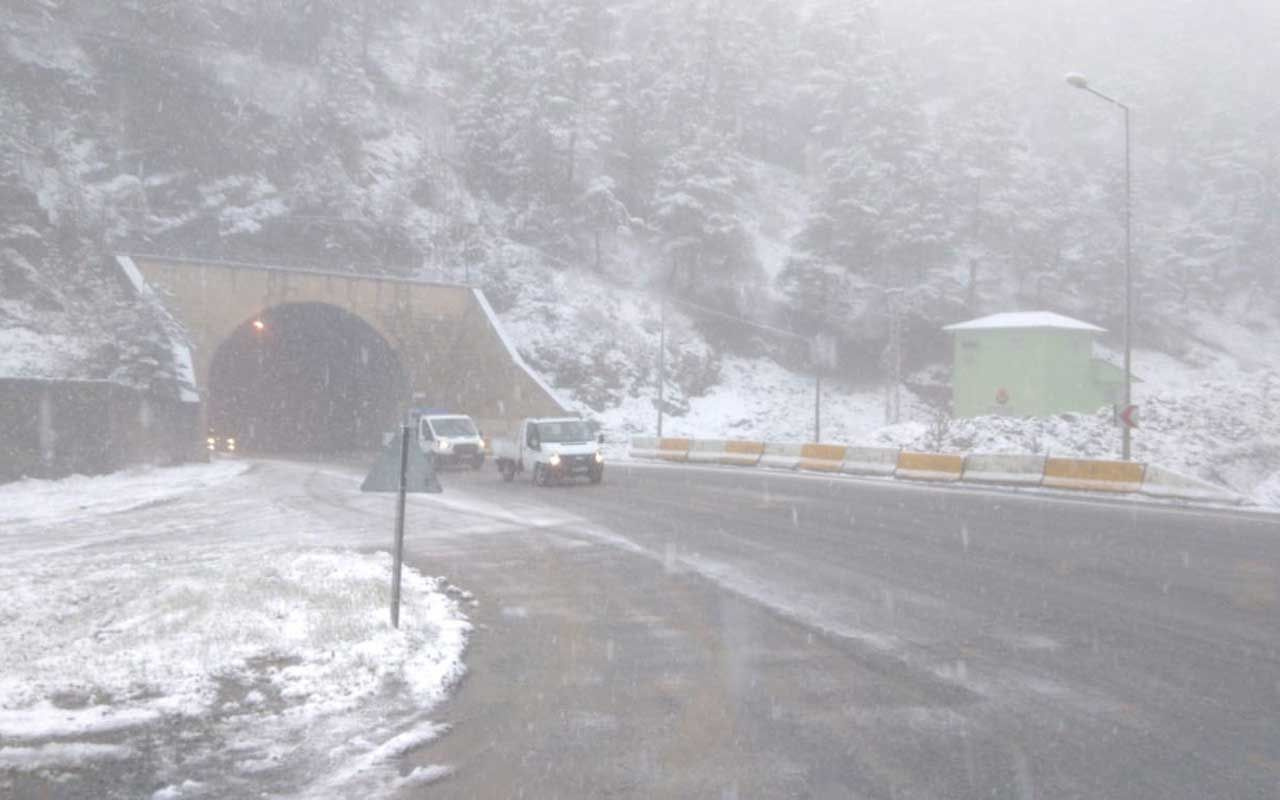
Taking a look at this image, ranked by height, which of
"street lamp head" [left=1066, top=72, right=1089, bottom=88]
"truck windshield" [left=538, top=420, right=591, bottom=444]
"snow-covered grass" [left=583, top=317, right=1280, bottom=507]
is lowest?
"truck windshield" [left=538, top=420, right=591, bottom=444]

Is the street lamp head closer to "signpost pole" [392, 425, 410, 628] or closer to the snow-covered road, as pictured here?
the snow-covered road

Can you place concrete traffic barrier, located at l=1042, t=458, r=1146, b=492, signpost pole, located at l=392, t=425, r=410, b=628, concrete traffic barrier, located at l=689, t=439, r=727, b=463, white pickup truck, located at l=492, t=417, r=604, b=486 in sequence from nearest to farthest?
signpost pole, located at l=392, t=425, r=410, b=628, concrete traffic barrier, located at l=1042, t=458, r=1146, b=492, white pickup truck, located at l=492, t=417, r=604, b=486, concrete traffic barrier, located at l=689, t=439, r=727, b=463

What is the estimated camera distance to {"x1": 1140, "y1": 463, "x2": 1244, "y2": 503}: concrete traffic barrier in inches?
949

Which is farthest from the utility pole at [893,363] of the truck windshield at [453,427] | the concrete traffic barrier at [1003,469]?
the concrete traffic barrier at [1003,469]

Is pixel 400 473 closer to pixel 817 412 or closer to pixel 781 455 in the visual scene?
pixel 781 455

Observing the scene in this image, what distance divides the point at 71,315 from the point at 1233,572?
44.0 m

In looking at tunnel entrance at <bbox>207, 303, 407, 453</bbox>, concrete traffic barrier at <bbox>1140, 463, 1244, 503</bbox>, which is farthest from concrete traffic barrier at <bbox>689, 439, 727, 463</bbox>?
concrete traffic barrier at <bbox>1140, 463, 1244, 503</bbox>

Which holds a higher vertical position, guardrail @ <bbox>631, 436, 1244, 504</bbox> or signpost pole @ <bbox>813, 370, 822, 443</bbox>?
signpost pole @ <bbox>813, 370, 822, 443</bbox>

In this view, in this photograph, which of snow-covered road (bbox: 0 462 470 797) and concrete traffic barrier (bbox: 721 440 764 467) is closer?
snow-covered road (bbox: 0 462 470 797)

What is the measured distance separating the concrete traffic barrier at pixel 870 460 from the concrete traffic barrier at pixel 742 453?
516 cm

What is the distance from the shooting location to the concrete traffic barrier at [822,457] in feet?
116

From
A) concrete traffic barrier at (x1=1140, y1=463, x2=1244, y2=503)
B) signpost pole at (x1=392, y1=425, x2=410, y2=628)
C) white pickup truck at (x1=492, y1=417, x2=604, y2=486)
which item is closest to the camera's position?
signpost pole at (x1=392, y1=425, x2=410, y2=628)

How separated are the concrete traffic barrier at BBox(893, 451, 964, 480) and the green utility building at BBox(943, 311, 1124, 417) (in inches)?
896

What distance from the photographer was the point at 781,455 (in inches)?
1524
